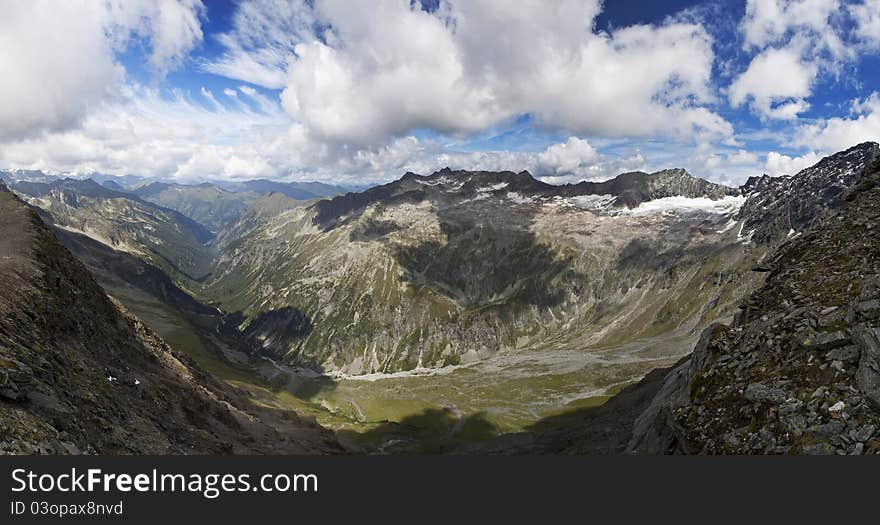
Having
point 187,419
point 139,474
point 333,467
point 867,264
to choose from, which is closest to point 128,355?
point 187,419

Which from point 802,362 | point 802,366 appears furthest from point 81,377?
point 802,362

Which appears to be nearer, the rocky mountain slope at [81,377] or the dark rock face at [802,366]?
the dark rock face at [802,366]

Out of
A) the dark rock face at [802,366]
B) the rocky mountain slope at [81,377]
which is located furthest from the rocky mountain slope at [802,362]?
the rocky mountain slope at [81,377]

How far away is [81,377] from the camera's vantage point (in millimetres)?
41250

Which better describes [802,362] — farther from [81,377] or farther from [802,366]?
[81,377]

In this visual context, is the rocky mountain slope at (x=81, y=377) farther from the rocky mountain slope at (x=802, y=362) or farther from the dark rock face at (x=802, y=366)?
the dark rock face at (x=802, y=366)

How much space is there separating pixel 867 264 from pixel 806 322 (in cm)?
876

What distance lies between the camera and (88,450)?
27906mm

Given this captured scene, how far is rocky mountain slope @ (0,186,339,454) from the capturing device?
2806 cm

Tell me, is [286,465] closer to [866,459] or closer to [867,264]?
[866,459]

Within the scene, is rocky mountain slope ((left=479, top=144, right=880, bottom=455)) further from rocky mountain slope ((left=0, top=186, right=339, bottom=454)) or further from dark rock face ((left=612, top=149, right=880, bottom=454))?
rocky mountain slope ((left=0, top=186, right=339, bottom=454))

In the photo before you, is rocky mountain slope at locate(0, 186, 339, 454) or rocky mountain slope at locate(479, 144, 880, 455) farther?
rocky mountain slope at locate(0, 186, 339, 454)

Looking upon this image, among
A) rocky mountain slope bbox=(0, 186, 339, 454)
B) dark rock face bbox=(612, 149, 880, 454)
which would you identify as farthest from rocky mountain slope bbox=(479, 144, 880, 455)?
rocky mountain slope bbox=(0, 186, 339, 454)

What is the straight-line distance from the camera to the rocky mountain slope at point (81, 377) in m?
28.1
